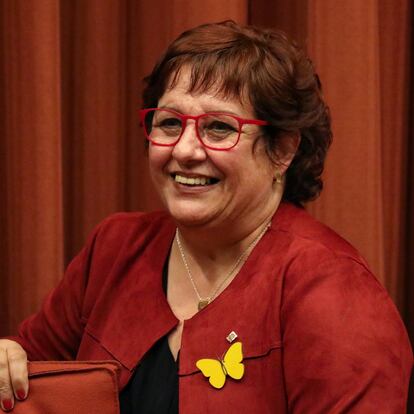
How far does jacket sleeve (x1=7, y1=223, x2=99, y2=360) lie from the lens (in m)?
1.65

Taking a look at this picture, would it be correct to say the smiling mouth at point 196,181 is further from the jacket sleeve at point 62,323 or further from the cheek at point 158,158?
the jacket sleeve at point 62,323

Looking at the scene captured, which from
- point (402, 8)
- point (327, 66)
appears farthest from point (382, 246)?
point (402, 8)

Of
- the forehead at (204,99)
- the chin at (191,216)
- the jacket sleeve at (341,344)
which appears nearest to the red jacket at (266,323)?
the jacket sleeve at (341,344)

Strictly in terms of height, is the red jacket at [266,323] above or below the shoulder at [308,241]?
below

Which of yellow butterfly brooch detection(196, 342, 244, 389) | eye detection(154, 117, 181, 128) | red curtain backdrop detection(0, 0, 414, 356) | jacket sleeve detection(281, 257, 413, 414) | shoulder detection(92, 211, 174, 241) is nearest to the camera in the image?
jacket sleeve detection(281, 257, 413, 414)

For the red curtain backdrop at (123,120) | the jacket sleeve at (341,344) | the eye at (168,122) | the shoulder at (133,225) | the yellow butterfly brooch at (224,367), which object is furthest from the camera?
the red curtain backdrop at (123,120)

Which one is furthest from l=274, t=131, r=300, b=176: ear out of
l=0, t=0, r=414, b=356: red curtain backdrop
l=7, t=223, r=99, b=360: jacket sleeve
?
l=0, t=0, r=414, b=356: red curtain backdrop

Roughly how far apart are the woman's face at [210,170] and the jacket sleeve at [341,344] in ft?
0.61

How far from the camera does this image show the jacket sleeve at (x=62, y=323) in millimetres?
1650

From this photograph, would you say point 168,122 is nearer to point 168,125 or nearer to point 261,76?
point 168,125

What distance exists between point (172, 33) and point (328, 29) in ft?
1.34

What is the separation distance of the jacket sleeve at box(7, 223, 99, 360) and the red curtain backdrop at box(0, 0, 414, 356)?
329mm

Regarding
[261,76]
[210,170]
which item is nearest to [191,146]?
[210,170]

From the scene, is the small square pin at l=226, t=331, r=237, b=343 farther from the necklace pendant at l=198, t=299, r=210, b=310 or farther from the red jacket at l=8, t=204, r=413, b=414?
the necklace pendant at l=198, t=299, r=210, b=310
